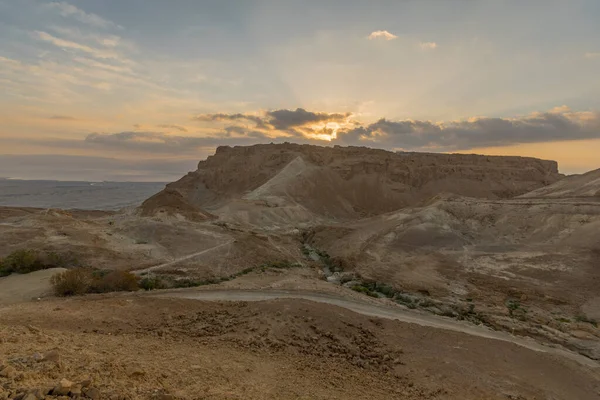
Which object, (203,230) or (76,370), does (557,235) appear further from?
(76,370)

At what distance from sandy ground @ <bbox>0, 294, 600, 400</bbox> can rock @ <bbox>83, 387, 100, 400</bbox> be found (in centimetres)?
20

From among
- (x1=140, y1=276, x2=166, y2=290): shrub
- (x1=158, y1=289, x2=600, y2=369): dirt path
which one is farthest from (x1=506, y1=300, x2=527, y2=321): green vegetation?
(x1=140, y1=276, x2=166, y2=290): shrub

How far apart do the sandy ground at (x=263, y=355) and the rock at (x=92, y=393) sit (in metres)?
0.20

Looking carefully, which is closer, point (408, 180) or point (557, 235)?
point (557, 235)

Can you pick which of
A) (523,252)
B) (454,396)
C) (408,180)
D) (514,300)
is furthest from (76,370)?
(408,180)

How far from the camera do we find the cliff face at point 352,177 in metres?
78.1

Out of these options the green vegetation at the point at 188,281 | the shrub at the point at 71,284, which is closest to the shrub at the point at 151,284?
the green vegetation at the point at 188,281

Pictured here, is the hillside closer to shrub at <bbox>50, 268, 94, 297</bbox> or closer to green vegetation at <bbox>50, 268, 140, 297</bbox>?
green vegetation at <bbox>50, 268, 140, 297</bbox>

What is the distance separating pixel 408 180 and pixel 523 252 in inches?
2238

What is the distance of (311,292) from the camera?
2217cm

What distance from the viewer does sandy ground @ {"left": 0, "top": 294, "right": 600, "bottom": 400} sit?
859 cm

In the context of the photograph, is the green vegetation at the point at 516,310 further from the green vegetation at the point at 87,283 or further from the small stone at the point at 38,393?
the small stone at the point at 38,393

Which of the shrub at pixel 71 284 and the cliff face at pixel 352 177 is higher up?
the cliff face at pixel 352 177

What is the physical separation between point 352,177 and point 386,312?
2673 inches
